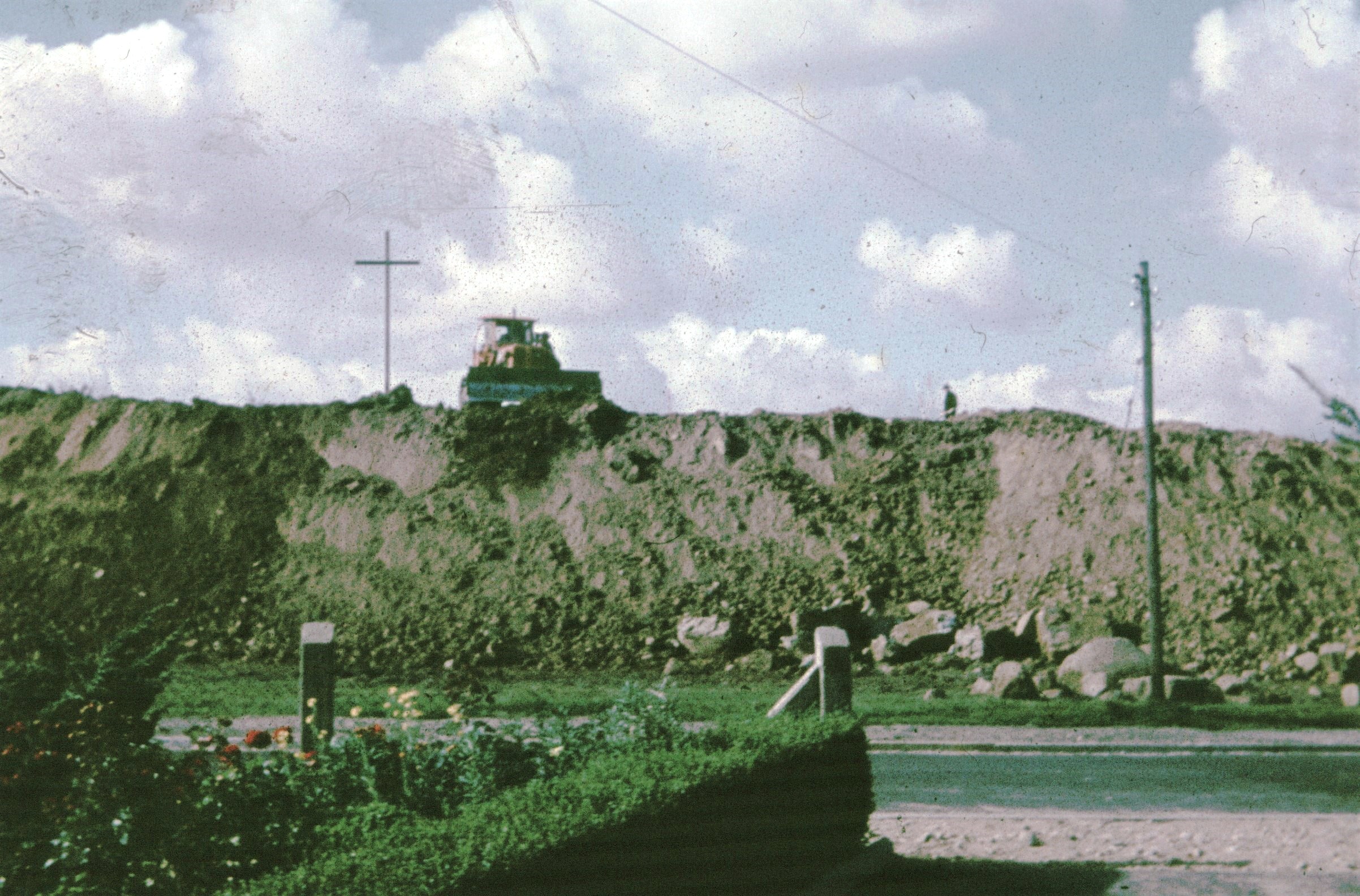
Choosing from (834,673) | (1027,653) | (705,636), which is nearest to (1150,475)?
(1027,653)

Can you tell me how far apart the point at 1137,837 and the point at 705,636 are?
17.0 meters

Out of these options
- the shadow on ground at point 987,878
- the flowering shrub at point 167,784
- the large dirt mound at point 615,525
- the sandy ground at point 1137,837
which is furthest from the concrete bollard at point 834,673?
the large dirt mound at point 615,525

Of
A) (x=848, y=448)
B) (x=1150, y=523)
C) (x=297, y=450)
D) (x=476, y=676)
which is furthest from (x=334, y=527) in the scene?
(x=476, y=676)

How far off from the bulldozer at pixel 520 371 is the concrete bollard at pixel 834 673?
25001 millimetres

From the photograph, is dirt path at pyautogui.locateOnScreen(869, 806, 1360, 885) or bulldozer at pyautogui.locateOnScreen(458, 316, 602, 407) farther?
bulldozer at pyautogui.locateOnScreen(458, 316, 602, 407)

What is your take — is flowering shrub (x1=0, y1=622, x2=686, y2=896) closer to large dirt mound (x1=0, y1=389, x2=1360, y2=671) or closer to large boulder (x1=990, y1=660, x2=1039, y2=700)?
large boulder (x1=990, y1=660, x2=1039, y2=700)

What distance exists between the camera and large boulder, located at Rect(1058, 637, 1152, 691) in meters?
22.8

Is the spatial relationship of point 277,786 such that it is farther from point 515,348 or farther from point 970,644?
point 515,348

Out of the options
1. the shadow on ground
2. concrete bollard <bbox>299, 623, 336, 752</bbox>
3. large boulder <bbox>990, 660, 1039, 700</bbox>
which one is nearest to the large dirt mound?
large boulder <bbox>990, 660, 1039, 700</bbox>

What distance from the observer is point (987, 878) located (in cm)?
842

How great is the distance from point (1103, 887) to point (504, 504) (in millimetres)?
25119

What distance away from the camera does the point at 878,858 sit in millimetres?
8297

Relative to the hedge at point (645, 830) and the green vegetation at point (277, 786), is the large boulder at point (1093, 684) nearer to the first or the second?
the hedge at point (645, 830)

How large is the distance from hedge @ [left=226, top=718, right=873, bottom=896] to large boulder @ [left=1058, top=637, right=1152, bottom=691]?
15.8 meters
